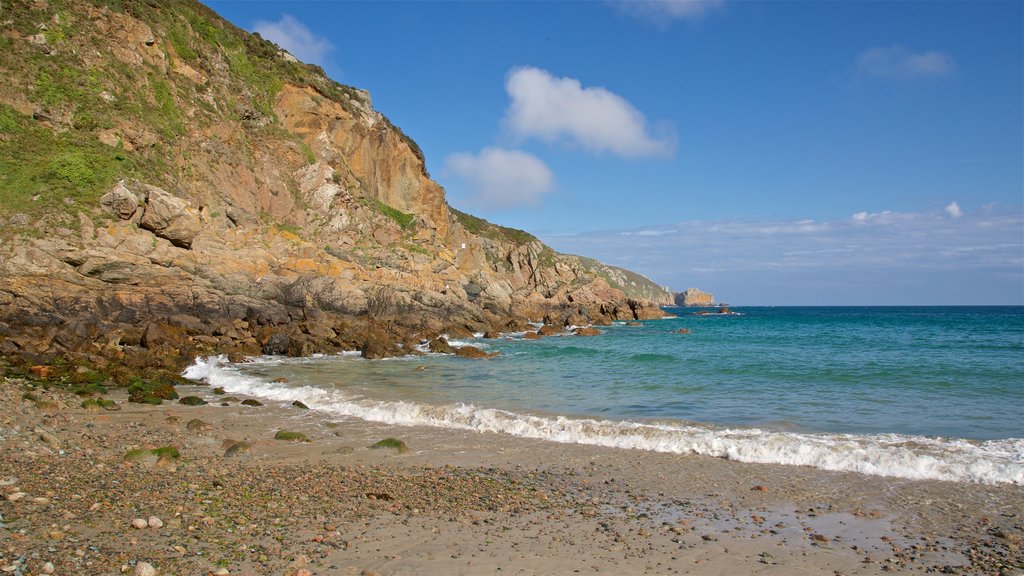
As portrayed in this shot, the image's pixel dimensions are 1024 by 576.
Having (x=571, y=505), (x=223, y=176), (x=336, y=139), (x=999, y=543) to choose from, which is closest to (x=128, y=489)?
(x=571, y=505)

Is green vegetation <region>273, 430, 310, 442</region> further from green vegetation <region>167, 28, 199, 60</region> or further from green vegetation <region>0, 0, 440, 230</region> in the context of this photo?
green vegetation <region>167, 28, 199, 60</region>

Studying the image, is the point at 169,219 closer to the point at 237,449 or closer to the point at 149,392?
the point at 149,392

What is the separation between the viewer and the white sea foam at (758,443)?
9656 millimetres

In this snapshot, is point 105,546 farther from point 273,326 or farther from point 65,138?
point 65,138

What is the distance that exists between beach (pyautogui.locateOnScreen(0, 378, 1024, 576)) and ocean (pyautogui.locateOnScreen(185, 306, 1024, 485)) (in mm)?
957

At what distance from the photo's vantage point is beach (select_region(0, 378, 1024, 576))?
5.66m

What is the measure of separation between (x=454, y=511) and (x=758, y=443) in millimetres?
6647

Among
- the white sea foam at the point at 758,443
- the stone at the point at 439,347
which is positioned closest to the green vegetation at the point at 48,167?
the stone at the point at 439,347

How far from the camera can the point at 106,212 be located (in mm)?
26031

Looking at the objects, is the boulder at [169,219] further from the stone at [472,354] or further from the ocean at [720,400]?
the stone at [472,354]

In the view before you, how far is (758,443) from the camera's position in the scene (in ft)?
36.4

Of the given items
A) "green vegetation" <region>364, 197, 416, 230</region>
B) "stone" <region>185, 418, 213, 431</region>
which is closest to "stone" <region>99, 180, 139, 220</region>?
"stone" <region>185, 418, 213, 431</region>

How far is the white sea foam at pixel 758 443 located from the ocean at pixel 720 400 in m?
0.03

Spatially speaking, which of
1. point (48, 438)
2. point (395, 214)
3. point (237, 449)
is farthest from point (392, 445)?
point (395, 214)
